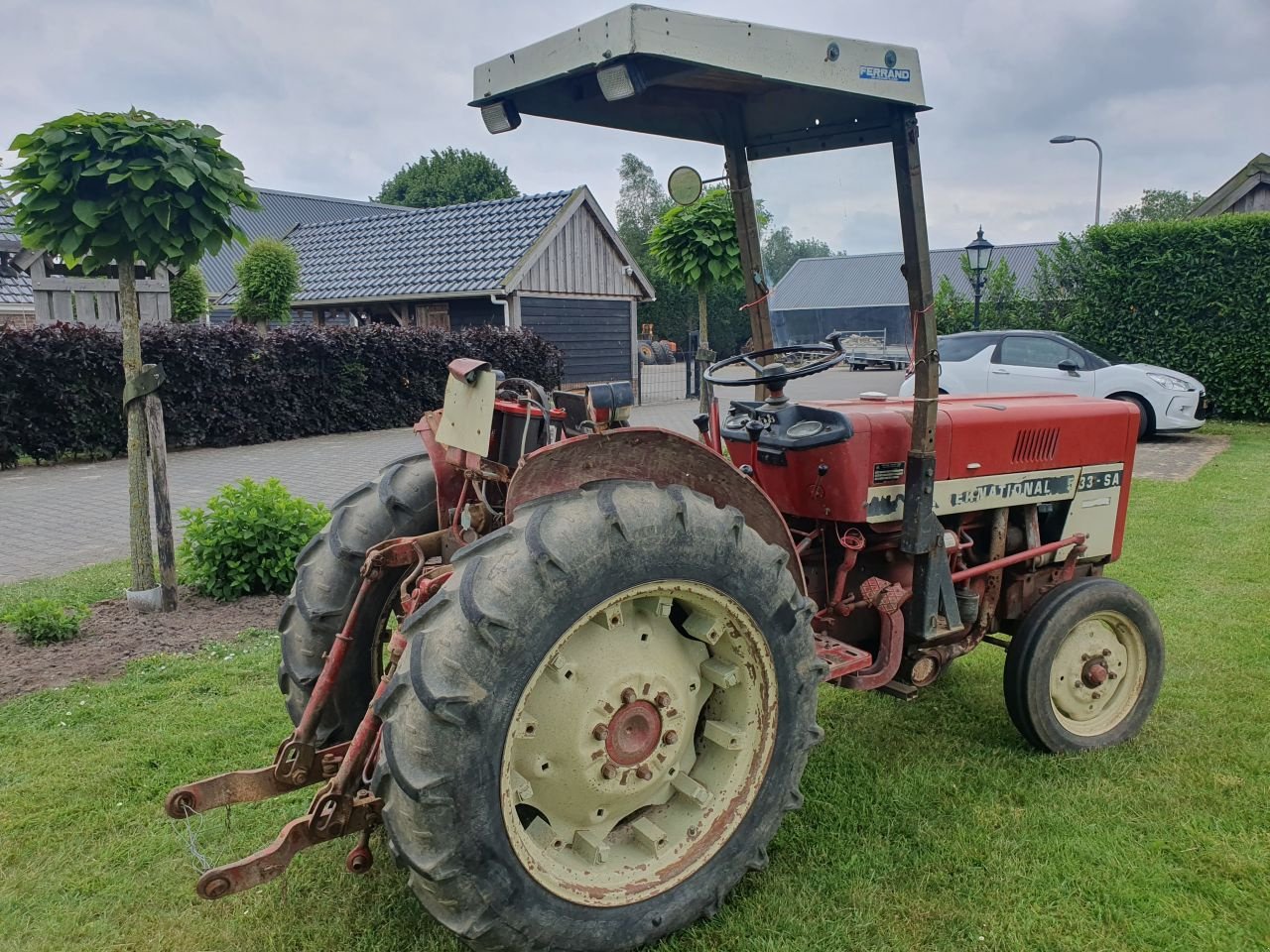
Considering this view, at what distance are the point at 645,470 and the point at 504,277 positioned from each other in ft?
56.2

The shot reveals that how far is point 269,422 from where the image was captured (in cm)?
1448

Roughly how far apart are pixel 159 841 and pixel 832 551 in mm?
2528

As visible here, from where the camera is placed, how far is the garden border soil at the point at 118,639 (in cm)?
456

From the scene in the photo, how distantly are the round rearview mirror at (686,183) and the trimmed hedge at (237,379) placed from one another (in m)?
10.7

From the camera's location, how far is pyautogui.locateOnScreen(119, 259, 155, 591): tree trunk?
17.8 feet

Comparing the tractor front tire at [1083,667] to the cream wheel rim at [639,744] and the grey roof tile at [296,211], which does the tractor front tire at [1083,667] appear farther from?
the grey roof tile at [296,211]

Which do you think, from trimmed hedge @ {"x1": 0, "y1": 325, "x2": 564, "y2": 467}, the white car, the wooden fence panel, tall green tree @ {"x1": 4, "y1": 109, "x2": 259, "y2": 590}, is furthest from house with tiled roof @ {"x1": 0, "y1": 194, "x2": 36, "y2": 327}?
the white car

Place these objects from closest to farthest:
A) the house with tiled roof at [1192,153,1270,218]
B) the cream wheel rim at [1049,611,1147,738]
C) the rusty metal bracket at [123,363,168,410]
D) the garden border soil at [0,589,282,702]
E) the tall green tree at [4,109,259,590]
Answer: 1. the cream wheel rim at [1049,611,1147,738]
2. the garden border soil at [0,589,282,702]
3. the tall green tree at [4,109,259,590]
4. the rusty metal bracket at [123,363,168,410]
5. the house with tiled roof at [1192,153,1270,218]

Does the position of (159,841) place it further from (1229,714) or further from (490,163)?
(490,163)

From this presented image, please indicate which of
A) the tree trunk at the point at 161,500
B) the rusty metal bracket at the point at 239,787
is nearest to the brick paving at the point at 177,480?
the tree trunk at the point at 161,500

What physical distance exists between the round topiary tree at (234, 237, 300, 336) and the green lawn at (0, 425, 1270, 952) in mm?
15481

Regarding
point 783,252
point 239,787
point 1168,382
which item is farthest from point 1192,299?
point 239,787

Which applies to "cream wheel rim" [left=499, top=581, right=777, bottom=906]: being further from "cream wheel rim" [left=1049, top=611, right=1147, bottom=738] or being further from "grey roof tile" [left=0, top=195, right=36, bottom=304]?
"grey roof tile" [left=0, top=195, right=36, bottom=304]

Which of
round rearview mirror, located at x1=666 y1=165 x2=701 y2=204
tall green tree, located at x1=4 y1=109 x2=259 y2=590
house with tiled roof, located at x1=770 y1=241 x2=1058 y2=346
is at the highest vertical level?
tall green tree, located at x1=4 y1=109 x2=259 y2=590
